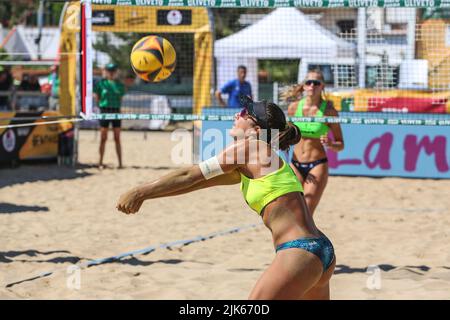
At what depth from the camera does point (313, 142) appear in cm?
704

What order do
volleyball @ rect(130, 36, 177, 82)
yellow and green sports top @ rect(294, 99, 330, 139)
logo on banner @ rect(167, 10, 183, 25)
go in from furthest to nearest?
logo on banner @ rect(167, 10, 183, 25) < yellow and green sports top @ rect(294, 99, 330, 139) < volleyball @ rect(130, 36, 177, 82)

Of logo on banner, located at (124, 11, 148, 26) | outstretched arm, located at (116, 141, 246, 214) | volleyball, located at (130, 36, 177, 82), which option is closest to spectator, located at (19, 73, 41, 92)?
logo on banner, located at (124, 11, 148, 26)

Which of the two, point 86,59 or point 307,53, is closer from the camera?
point 86,59

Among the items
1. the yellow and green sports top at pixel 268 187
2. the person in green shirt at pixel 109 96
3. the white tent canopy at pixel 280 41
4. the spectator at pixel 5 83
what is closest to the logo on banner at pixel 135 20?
the person in green shirt at pixel 109 96

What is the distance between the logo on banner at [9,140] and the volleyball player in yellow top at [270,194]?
9164 mm

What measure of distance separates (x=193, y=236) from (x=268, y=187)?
4250 millimetres

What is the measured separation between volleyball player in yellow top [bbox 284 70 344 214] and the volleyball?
4.57 ft

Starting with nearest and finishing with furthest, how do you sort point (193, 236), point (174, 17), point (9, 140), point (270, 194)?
point (270, 194) → point (193, 236) → point (9, 140) → point (174, 17)

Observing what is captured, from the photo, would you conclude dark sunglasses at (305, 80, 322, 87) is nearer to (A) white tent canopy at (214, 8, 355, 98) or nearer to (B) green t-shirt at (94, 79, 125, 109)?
(B) green t-shirt at (94, 79, 125, 109)

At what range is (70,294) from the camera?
18.7ft

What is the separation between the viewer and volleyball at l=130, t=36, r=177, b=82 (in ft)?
21.2

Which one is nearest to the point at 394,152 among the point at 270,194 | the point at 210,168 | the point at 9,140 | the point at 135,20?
the point at 135,20

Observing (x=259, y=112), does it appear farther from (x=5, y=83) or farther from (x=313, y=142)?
(x=5, y=83)
